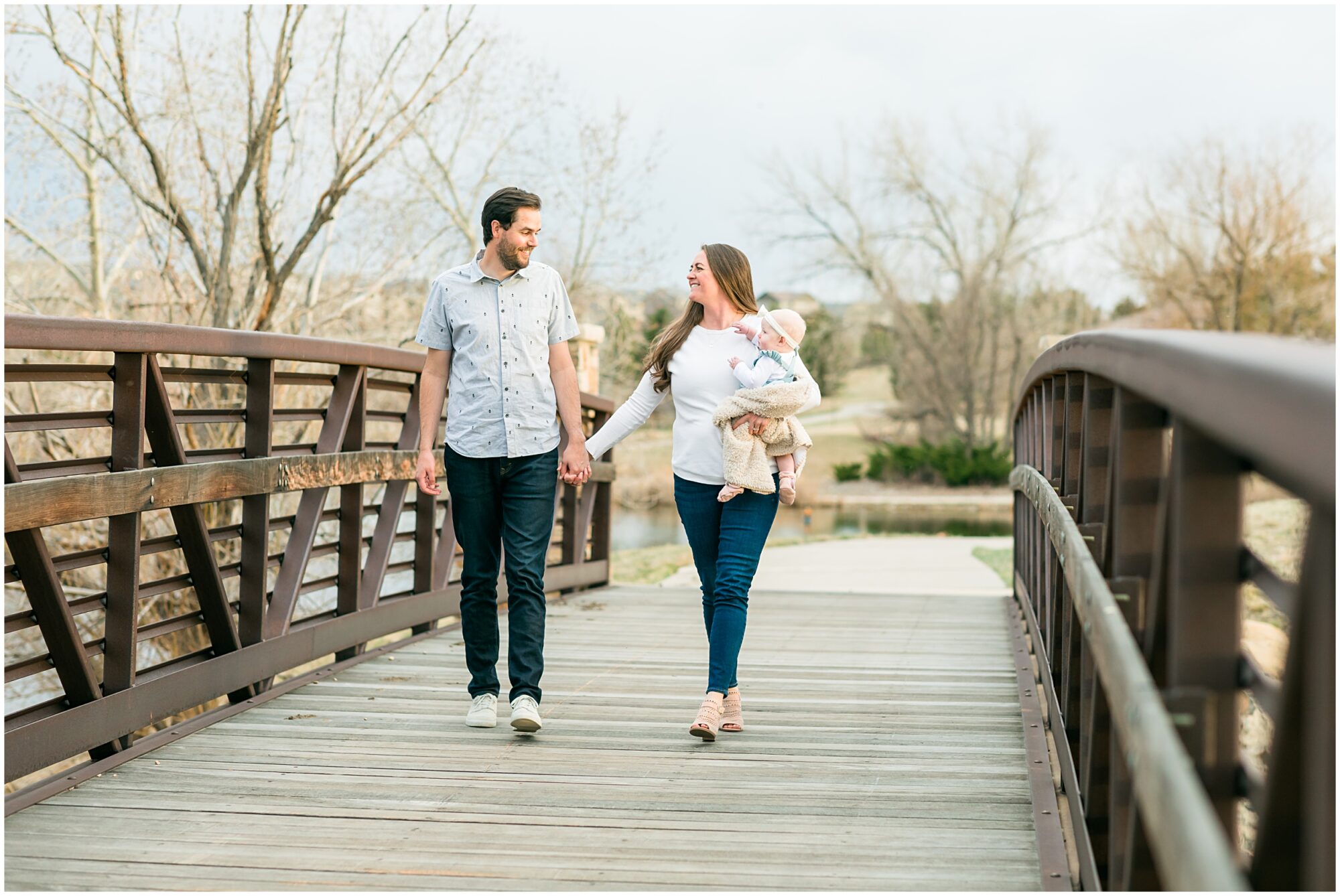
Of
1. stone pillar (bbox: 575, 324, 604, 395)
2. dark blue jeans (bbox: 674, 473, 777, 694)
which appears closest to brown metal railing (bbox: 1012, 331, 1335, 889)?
dark blue jeans (bbox: 674, 473, 777, 694)

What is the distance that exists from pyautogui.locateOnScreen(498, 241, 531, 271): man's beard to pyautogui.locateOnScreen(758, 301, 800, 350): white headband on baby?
707 mm

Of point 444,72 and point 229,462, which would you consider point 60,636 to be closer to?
point 229,462

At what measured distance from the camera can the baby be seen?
3773 millimetres

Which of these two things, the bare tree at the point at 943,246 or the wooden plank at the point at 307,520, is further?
the bare tree at the point at 943,246

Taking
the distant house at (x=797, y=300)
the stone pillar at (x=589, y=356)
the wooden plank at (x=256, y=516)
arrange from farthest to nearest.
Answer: the distant house at (x=797, y=300) → the stone pillar at (x=589, y=356) → the wooden plank at (x=256, y=516)

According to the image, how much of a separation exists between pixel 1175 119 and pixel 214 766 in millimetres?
33027

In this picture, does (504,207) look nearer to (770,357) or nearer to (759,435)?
(770,357)

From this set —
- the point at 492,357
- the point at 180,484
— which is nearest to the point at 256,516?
the point at 180,484

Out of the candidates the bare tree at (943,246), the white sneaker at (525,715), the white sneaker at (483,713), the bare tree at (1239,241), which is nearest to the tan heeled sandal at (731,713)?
the white sneaker at (525,715)

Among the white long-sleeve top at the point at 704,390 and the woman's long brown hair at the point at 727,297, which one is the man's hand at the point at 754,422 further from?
the woman's long brown hair at the point at 727,297

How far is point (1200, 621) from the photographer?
153 cm

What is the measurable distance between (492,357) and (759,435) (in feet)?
2.64

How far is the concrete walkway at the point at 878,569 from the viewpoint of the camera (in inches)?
510

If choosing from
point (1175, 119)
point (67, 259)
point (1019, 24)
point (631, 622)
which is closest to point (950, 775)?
point (631, 622)
